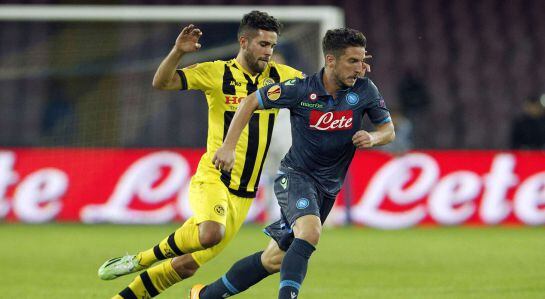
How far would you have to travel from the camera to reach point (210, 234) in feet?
20.5

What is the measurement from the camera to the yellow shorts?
6414mm

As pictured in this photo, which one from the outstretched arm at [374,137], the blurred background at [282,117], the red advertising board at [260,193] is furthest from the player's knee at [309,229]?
the red advertising board at [260,193]

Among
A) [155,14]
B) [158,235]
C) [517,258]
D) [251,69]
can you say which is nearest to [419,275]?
[517,258]

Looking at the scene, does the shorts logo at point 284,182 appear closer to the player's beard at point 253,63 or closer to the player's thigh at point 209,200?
the player's thigh at point 209,200

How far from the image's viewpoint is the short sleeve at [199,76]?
656 cm

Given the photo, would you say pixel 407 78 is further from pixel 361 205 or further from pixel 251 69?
pixel 251 69

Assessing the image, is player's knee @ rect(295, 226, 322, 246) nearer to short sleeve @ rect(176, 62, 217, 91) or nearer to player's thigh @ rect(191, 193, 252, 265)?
player's thigh @ rect(191, 193, 252, 265)

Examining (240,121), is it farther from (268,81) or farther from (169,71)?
(268,81)

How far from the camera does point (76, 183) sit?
47.1ft

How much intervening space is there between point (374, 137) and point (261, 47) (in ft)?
4.22

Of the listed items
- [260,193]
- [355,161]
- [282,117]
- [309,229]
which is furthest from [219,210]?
[355,161]

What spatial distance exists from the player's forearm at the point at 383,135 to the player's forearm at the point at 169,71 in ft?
4.08

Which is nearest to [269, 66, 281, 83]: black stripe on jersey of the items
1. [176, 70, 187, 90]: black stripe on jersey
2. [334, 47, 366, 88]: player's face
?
[176, 70, 187, 90]: black stripe on jersey

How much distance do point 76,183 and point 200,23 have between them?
3.11 metres
